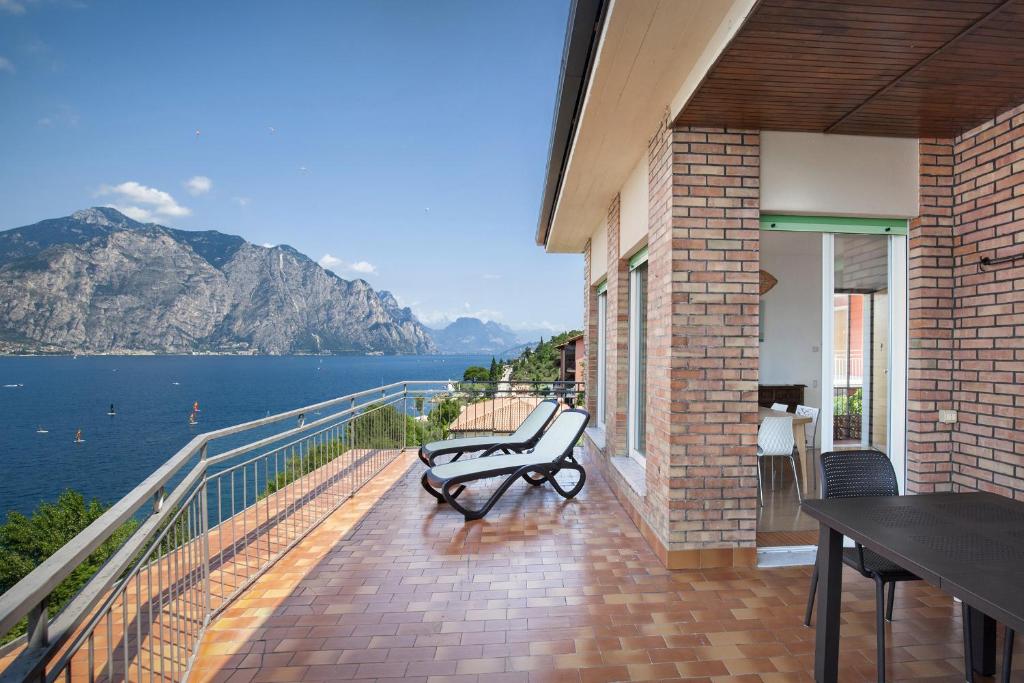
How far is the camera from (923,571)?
5.24ft

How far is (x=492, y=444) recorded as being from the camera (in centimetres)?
604

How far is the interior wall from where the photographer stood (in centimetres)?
792

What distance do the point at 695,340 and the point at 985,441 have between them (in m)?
1.82

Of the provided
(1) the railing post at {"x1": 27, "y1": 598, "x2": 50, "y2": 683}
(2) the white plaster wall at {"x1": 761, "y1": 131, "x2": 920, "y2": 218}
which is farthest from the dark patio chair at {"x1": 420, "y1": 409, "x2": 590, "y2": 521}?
(1) the railing post at {"x1": 27, "y1": 598, "x2": 50, "y2": 683}

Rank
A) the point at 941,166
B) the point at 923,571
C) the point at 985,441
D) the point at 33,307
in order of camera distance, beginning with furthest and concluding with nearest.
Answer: the point at 33,307
the point at 941,166
the point at 985,441
the point at 923,571

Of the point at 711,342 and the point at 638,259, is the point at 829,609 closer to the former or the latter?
the point at 711,342

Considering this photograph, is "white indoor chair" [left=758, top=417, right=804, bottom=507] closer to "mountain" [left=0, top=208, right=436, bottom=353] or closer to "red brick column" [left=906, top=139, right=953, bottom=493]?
"red brick column" [left=906, top=139, right=953, bottom=493]

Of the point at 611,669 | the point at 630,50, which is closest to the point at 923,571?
the point at 611,669

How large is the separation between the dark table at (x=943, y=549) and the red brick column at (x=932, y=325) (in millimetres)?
1103

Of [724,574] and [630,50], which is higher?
[630,50]

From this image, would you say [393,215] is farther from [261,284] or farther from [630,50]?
[630,50]

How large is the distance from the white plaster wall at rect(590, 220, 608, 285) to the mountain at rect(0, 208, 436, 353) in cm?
10499

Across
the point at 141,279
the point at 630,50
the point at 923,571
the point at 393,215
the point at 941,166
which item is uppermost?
the point at 393,215

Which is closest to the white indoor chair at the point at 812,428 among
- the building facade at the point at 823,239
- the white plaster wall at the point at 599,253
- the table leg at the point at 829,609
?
the building facade at the point at 823,239
